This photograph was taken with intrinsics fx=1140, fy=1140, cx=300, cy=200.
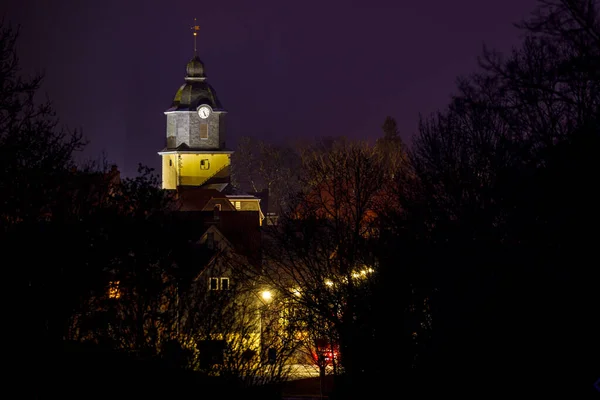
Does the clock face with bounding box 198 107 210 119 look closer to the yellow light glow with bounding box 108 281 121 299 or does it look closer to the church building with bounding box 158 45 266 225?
the church building with bounding box 158 45 266 225

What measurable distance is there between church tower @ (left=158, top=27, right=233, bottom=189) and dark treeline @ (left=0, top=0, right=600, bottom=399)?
2806 inches

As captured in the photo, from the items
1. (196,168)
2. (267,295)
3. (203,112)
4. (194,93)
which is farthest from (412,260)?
(194,93)

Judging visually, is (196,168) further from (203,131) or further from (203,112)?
(203,112)

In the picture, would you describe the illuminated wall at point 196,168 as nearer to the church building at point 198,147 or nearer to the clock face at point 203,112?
the church building at point 198,147

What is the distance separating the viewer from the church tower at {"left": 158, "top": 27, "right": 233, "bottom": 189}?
350ft

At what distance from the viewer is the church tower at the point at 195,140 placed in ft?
350

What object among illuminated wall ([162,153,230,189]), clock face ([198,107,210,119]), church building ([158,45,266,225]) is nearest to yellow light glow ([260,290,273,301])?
church building ([158,45,266,225])

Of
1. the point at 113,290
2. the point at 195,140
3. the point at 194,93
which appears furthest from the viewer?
the point at 194,93

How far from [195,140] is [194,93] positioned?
5.48 metres

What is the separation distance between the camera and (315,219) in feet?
119

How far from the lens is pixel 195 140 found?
108312 millimetres

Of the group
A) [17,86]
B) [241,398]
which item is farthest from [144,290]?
[17,86]

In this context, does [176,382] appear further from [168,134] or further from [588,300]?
[168,134]

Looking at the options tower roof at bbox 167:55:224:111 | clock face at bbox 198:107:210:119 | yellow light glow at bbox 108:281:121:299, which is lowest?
yellow light glow at bbox 108:281:121:299
